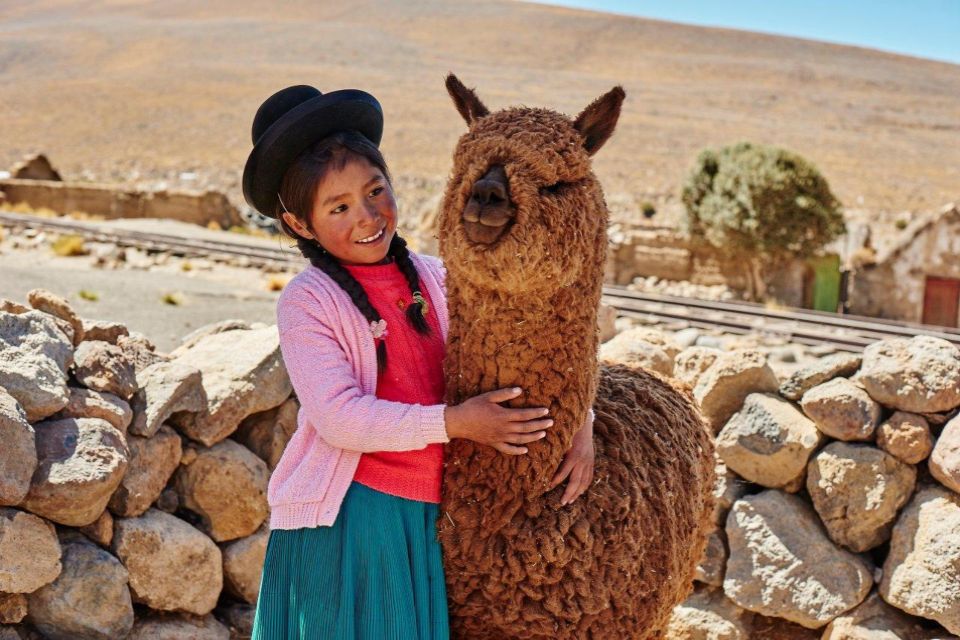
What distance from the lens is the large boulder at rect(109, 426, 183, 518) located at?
383cm

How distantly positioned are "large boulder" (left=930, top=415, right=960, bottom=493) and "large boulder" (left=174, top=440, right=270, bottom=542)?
9.95 feet

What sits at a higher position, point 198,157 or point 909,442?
point 198,157

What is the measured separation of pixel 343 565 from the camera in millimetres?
2383

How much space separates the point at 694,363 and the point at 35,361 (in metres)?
3.10

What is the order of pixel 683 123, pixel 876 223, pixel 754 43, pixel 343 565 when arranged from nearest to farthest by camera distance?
1. pixel 343 565
2. pixel 876 223
3. pixel 683 123
4. pixel 754 43

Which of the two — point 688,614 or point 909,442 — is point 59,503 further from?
point 909,442

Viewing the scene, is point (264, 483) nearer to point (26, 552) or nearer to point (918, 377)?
point (26, 552)

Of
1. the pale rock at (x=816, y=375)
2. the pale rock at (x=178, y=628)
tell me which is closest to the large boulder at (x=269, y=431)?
the pale rock at (x=178, y=628)

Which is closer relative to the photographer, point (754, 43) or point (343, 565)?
point (343, 565)

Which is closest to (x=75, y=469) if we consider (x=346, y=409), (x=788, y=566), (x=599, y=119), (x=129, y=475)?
(x=129, y=475)

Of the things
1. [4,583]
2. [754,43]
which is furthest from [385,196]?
[754,43]

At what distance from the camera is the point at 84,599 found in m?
3.62

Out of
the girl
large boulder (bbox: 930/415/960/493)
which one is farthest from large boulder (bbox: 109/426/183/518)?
large boulder (bbox: 930/415/960/493)

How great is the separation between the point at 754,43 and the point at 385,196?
12832cm
